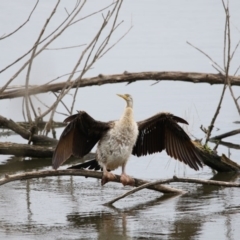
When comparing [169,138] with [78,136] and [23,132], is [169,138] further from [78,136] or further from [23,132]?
[23,132]

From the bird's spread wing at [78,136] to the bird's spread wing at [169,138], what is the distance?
43 centimetres

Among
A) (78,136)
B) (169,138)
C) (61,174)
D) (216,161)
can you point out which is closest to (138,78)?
(216,161)

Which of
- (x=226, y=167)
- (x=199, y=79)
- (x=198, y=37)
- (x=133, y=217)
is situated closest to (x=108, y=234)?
→ (x=133, y=217)

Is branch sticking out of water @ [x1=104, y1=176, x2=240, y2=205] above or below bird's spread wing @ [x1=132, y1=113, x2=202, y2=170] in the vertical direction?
below

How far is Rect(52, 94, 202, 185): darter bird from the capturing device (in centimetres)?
713

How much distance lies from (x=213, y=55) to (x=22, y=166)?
5807mm

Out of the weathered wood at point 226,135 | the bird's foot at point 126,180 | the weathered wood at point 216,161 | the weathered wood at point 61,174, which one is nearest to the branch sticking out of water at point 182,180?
the bird's foot at point 126,180

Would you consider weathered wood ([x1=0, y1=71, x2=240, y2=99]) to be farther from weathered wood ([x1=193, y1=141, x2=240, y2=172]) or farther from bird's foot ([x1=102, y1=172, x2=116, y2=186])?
bird's foot ([x1=102, y1=172, x2=116, y2=186])

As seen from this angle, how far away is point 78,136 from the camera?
7281mm

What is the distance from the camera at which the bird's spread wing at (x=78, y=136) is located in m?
7.03

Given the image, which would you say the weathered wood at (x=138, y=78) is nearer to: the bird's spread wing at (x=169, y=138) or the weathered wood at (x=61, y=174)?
the bird's spread wing at (x=169, y=138)

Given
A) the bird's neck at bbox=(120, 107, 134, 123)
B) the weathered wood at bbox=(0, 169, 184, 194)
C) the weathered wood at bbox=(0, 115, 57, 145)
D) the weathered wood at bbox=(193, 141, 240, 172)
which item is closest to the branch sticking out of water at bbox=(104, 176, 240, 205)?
the weathered wood at bbox=(0, 169, 184, 194)

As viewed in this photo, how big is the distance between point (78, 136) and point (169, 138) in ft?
3.04

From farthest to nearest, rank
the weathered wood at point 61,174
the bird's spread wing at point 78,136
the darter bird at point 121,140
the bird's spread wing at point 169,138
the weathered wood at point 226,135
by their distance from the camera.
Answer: the weathered wood at point 226,135, the bird's spread wing at point 169,138, the darter bird at point 121,140, the bird's spread wing at point 78,136, the weathered wood at point 61,174
